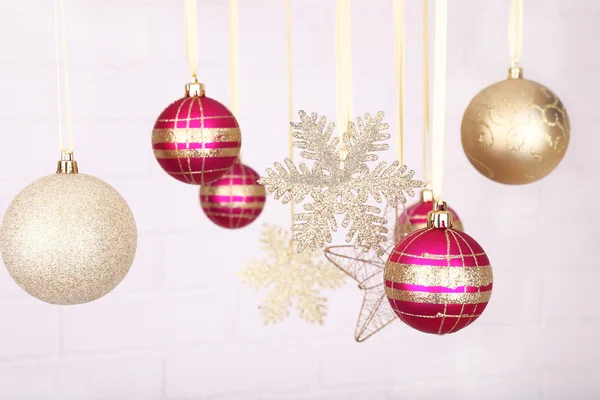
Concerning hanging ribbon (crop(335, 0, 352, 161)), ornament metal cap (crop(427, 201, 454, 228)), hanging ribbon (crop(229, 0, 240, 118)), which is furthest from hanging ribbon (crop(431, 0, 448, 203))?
hanging ribbon (crop(229, 0, 240, 118))

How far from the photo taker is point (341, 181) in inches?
27.8

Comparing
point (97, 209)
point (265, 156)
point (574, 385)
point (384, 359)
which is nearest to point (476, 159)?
point (97, 209)

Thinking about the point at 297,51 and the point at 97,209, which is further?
the point at 297,51

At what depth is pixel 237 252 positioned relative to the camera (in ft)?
4.93

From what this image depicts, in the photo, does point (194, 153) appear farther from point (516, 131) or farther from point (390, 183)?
point (516, 131)

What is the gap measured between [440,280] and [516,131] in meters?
0.29

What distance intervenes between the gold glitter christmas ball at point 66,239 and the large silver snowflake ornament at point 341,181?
155 mm

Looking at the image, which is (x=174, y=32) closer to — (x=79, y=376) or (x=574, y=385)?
(x=79, y=376)

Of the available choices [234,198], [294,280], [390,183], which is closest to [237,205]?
[234,198]

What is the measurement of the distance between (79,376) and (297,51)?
70 cm

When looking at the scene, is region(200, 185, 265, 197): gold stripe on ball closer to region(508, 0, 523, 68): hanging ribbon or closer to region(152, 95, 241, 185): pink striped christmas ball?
region(152, 95, 241, 185): pink striped christmas ball

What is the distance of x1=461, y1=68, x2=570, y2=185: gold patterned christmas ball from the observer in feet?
2.89

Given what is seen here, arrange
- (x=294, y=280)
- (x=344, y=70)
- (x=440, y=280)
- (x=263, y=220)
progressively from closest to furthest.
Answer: (x=440, y=280), (x=344, y=70), (x=294, y=280), (x=263, y=220)

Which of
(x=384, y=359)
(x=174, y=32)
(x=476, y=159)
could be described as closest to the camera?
(x=476, y=159)
